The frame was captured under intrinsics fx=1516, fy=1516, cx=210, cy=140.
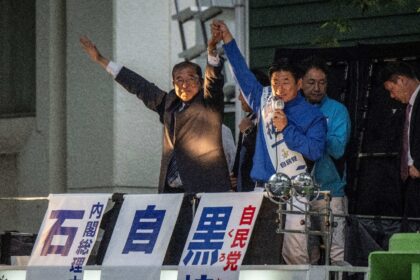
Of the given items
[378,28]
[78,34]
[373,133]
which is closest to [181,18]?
[78,34]

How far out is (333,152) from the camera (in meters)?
11.6

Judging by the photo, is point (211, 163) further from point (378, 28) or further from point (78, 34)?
point (378, 28)

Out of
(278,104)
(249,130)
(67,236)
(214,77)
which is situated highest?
(214,77)

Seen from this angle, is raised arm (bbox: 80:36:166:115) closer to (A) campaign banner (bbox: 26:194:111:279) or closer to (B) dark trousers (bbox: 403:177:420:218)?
(A) campaign banner (bbox: 26:194:111:279)

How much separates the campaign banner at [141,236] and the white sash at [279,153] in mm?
876

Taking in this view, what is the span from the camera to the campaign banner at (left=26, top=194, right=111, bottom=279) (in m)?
12.3

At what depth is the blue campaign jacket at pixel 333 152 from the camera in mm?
11641

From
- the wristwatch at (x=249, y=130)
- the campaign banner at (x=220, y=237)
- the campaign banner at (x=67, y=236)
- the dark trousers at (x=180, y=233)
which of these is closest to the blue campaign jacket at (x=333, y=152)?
the campaign banner at (x=220, y=237)

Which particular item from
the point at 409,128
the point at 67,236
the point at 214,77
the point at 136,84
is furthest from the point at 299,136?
the point at 136,84

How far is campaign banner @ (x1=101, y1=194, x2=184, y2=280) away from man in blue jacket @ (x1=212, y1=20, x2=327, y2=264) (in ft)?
2.66

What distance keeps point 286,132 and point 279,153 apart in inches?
9.3

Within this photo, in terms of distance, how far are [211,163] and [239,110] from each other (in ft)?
13.5

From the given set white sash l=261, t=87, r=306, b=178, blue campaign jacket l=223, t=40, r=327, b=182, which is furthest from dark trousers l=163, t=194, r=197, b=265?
white sash l=261, t=87, r=306, b=178

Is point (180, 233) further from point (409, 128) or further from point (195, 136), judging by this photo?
point (409, 128)
